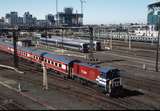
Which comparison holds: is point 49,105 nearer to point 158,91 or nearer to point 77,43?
point 158,91

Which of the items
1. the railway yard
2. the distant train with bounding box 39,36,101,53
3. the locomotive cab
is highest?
the distant train with bounding box 39,36,101,53

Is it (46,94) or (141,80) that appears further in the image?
(141,80)

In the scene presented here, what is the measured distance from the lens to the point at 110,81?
35125 millimetres

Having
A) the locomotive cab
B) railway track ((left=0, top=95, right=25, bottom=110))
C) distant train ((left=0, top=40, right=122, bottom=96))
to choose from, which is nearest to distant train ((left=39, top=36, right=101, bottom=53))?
distant train ((left=0, top=40, right=122, bottom=96))

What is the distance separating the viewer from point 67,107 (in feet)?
101

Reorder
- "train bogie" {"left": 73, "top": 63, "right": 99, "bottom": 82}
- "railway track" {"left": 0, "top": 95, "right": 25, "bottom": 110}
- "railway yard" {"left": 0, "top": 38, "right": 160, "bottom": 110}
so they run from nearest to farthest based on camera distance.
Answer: "railway track" {"left": 0, "top": 95, "right": 25, "bottom": 110}, "railway yard" {"left": 0, "top": 38, "right": 160, "bottom": 110}, "train bogie" {"left": 73, "top": 63, "right": 99, "bottom": 82}

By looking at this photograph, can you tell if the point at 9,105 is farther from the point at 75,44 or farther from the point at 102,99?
the point at 75,44

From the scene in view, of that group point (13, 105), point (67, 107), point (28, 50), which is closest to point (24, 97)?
point (13, 105)

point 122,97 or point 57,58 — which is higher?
point 57,58

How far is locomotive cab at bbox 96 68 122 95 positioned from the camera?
116 ft

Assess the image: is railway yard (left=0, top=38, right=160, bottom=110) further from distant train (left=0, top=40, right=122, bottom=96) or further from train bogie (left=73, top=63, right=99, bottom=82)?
train bogie (left=73, top=63, right=99, bottom=82)

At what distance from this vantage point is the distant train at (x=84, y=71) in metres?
35.5

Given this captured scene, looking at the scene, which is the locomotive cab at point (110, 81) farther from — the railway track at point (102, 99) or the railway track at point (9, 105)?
the railway track at point (9, 105)

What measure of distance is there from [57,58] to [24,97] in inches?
561
